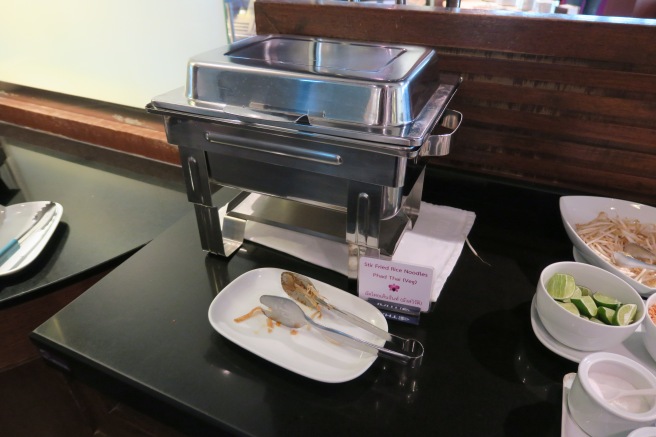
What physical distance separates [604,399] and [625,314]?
142 mm

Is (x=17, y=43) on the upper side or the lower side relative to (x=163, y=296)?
upper

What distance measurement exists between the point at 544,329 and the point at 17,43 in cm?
192

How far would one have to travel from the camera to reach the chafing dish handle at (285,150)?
0.61 meters

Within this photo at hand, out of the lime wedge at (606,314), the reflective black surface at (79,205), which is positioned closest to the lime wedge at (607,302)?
the lime wedge at (606,314)

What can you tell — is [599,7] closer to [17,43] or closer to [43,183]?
[43,183]

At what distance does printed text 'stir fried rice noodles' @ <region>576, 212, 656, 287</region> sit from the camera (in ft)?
2.36

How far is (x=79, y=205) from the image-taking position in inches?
47.3

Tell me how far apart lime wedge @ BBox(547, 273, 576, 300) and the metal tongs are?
202 millimetres

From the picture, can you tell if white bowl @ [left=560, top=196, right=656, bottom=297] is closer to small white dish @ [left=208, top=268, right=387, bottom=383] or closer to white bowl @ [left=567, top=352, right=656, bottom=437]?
white bowl @ [left=567, top=352, right=656, bottom=437]

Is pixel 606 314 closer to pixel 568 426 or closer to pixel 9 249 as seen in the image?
pixel 568 426

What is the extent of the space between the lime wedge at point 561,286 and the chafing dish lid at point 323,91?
0.29m


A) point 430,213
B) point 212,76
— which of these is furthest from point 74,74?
point 430,213

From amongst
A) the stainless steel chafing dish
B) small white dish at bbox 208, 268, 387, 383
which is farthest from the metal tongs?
the stainless steel chafing dish

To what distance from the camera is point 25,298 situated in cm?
87
